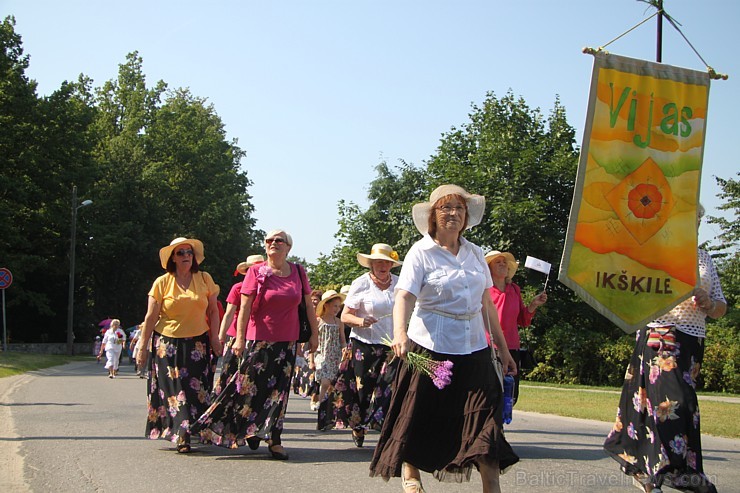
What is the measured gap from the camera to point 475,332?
603 cm

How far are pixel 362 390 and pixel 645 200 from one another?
391 centimetres

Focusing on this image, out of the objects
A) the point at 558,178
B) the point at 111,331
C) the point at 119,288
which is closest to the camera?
the point at 111,331

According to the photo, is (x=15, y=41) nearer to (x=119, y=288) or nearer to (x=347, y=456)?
(x=119, y=288)

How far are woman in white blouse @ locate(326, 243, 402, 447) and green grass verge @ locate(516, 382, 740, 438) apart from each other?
452cm

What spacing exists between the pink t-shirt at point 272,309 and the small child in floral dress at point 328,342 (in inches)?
153

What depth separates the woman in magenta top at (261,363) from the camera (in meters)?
8.61

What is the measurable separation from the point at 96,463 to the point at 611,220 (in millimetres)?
4770

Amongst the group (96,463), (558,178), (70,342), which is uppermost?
(558,178)

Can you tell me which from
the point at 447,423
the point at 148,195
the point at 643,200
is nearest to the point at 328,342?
the point at 643,200

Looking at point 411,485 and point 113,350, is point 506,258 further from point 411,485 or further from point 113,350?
point 113,350

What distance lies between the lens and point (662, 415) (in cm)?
649

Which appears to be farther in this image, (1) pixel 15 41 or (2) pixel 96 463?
(1) pixel 15 41

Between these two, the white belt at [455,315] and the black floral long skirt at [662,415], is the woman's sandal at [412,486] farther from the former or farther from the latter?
the black floral long skirt at [662,415]

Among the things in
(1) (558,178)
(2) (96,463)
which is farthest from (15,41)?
(2) (96,463)
